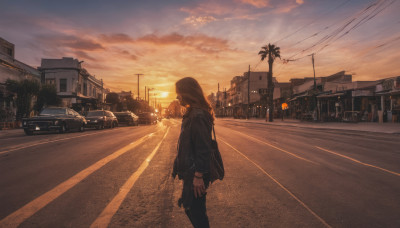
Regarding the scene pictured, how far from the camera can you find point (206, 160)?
2408 mm

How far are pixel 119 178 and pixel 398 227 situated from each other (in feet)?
14.8

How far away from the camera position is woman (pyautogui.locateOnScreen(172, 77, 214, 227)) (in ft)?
7.86

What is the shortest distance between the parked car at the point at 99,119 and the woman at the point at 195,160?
21917 mm

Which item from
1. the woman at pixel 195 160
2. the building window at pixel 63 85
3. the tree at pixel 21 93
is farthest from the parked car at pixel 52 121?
the building window at pixel 63 85

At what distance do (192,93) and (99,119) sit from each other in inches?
874

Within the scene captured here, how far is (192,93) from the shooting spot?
268 centimetres

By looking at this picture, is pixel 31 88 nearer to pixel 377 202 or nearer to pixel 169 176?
pixel 169 176

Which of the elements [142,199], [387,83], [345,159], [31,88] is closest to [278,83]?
[387,83]

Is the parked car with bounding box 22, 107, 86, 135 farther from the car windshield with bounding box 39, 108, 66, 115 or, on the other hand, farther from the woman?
the woman

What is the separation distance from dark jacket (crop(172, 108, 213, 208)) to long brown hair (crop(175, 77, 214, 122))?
0.09 meters

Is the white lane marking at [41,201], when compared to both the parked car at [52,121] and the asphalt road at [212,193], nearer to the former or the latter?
the asphalt road at [212,193]

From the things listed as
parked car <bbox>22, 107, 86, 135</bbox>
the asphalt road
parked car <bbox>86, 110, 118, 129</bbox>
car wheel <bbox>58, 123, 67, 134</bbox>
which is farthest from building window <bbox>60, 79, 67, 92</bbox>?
the asphalt road

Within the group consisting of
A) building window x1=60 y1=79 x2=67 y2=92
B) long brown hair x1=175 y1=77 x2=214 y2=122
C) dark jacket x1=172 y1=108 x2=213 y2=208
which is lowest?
dark jacket x1=172 y1=108 x2=213 y2=208

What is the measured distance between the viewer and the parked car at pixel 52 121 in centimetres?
1644
